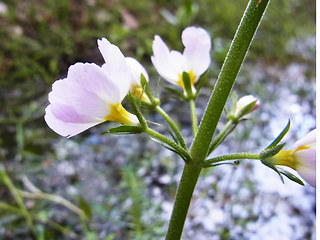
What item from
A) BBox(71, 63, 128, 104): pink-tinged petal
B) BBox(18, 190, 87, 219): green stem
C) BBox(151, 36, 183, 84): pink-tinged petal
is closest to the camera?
BBox(71, 63, 128, 104): pink-tinged petal

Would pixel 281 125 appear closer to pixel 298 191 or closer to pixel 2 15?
pixel 298 191

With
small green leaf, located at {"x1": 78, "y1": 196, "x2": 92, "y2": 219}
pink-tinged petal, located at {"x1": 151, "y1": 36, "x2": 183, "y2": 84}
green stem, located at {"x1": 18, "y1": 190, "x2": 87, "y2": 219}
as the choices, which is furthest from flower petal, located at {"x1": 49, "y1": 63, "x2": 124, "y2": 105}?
green stem, located at {"x1": 18, "y1": 190, "x2": 87, "y2": 219}

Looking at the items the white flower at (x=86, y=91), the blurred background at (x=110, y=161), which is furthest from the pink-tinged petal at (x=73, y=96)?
the blurred background at (x=110, y=161)

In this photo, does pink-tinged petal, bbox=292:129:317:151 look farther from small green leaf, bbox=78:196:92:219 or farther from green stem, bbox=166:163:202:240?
small green leaf, bbox=78:196:92:219

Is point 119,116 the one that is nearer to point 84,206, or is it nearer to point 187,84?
point 187,84

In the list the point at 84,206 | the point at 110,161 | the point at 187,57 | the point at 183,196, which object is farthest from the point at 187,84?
the point at 110,161

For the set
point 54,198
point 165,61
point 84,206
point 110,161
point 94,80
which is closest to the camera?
point 94,80
